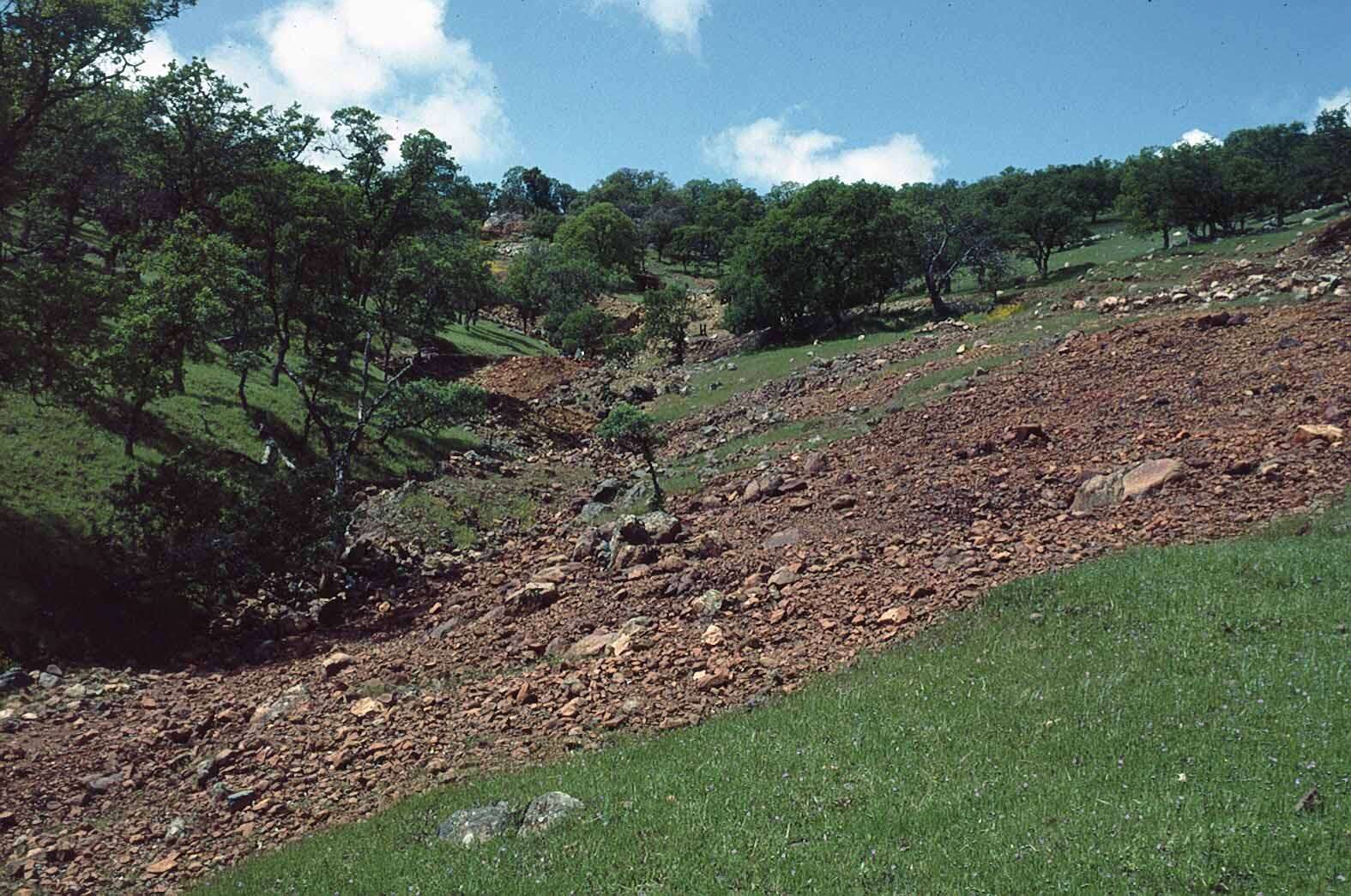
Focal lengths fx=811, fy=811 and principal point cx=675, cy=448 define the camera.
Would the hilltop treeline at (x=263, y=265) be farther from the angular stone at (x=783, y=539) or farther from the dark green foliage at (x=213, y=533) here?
the angular stone at (x=783, y=539)

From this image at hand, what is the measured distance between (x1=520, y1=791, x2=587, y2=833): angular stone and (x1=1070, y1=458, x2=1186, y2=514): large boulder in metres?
9.79

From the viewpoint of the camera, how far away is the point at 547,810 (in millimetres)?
7609

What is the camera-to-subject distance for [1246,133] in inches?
4670

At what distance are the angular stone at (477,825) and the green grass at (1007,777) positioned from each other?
0.22 meters

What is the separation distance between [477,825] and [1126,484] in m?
11.5

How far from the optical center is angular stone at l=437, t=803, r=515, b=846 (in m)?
7.52

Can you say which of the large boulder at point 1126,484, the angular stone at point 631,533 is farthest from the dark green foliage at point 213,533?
the large boulder at point 1126,484

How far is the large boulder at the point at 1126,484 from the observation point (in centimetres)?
1334

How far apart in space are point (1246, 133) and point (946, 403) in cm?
13081

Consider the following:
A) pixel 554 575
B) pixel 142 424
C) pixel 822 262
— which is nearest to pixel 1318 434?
pixel 554 575

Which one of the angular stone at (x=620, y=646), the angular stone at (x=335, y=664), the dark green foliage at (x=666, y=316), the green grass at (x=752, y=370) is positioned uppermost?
the dark green foliage at (x=666, y=316)

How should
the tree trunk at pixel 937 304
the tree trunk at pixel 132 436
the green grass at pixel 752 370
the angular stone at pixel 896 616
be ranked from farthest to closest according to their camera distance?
the tree trunk at pixel 937 304
the green grass at pixel 752 370
the tree trunk at pixel 132 436
the angular stone at pixel 896 616

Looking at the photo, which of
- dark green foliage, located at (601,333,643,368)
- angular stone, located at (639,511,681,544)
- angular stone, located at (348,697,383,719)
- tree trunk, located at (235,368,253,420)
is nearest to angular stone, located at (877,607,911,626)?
angular stone, located at (639,511,681,544)

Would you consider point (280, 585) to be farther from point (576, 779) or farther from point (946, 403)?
point (946, 403)
